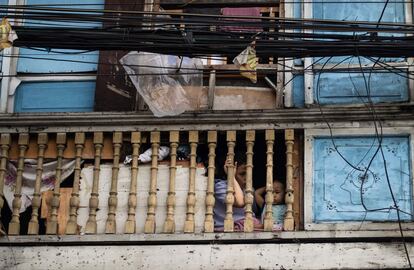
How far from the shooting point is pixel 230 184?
807cm

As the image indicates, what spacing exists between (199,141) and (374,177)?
1.44 m

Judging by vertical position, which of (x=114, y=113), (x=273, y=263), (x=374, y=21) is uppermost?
(x=374, y=21)

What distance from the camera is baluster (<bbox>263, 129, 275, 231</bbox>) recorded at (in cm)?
793

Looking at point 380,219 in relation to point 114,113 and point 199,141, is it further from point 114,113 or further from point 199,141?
point 114,113

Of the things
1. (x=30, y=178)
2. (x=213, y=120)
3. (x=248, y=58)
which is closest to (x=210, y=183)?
(x=213, y=120)

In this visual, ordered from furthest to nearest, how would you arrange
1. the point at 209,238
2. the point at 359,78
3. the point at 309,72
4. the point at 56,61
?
1. the point at 56,61
2. the point at 309,72
3. the point at 359,78
4. the point at 209,238

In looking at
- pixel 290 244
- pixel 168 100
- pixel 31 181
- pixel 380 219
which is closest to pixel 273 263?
pixel 290 244

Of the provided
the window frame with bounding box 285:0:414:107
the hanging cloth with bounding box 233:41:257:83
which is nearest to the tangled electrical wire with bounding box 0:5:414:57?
the hanging cloth with bounding box 233:41:257:83

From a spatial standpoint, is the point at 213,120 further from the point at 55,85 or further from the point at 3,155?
the point at 3,155

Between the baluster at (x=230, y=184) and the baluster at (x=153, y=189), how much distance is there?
0.57 m

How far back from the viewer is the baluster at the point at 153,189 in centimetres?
801

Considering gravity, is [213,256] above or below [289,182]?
below

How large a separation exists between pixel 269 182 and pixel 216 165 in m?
0.57

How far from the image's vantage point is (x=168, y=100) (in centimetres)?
832
